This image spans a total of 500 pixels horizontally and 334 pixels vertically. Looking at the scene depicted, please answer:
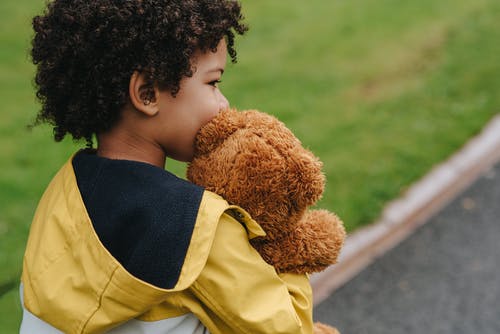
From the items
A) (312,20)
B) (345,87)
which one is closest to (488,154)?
(345,87)

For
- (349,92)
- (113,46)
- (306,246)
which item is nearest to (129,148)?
(113,46)

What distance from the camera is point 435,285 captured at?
11.5ft

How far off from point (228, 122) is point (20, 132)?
3690mm

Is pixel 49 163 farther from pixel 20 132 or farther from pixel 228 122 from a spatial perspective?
pixel 228 122

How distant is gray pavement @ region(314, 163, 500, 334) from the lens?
3291 millimetres

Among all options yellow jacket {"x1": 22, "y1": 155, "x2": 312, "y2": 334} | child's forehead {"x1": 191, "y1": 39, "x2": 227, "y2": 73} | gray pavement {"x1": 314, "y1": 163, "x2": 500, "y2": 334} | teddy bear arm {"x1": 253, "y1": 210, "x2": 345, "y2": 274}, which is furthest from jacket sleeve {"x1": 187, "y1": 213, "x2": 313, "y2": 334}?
gray pavement {"x1": 314, "y1": 163, "x2": 500, "y2": 334}

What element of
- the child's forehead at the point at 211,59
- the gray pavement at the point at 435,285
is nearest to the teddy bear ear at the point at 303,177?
the child's forehead at the point at 211,59

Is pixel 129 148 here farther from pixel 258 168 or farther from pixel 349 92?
pixel 349 92

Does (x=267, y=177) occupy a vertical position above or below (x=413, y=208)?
above

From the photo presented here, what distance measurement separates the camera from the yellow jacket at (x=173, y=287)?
57.9 inches

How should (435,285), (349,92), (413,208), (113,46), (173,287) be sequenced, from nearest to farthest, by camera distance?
(173,287) < (113,46) < (435,285) < (413,208) < (349,92)

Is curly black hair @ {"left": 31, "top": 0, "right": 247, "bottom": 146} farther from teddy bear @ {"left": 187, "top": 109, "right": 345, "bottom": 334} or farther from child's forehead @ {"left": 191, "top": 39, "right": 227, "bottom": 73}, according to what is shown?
teddy bear @ {"left": 187, "top": 109, "right": 345, "bottom": 334}

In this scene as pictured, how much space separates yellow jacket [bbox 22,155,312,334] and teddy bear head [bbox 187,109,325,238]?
0.06 meters

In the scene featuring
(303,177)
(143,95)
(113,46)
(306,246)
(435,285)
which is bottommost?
(435,285)
